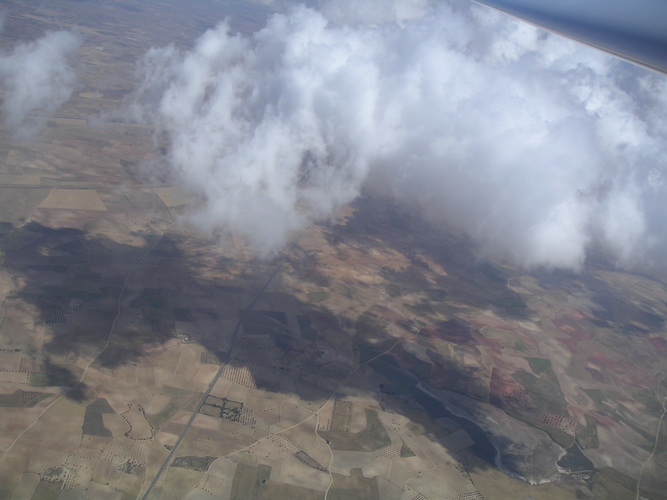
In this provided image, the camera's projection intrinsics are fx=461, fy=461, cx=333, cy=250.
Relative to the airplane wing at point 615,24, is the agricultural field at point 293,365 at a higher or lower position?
lower

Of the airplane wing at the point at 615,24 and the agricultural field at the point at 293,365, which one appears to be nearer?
the airplane wing at the point at 615,24

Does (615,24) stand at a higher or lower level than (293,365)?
higher

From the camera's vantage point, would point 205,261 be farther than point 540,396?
Yes

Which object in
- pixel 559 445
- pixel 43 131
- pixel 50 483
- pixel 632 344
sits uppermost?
pixel 43 131

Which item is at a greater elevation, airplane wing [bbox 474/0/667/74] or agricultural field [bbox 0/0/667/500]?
airplane wing [bbox 474/0/667/74]

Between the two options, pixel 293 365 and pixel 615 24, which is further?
pixel 293 365

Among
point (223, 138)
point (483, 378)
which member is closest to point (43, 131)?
point (223, 138)

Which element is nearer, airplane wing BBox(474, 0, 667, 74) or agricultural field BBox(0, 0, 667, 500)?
airplane wing BBox(474, 0, 667, 74)

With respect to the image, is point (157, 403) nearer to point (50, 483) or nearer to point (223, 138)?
point (50, 483)
